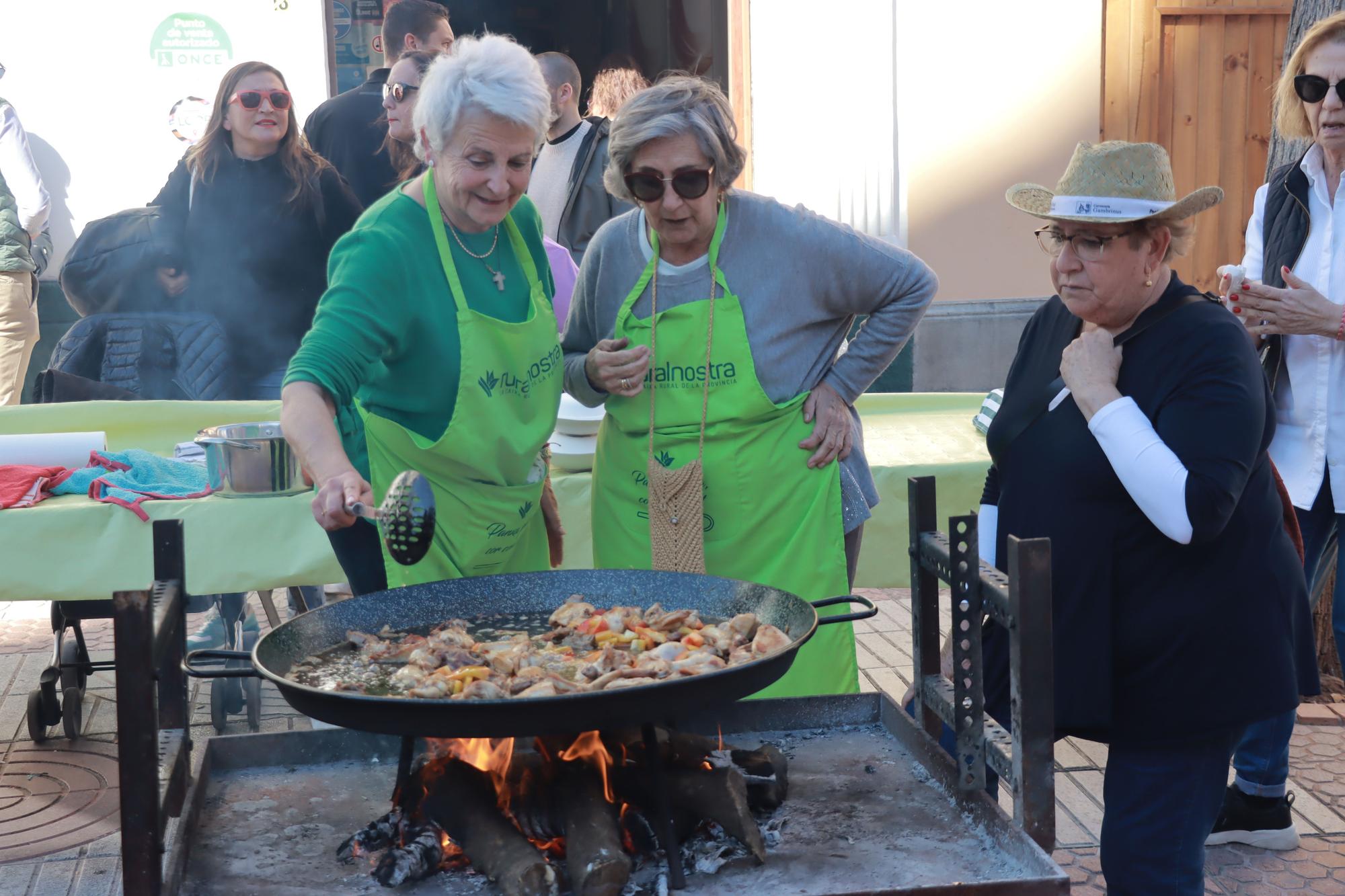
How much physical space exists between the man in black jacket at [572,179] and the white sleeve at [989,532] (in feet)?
10.9

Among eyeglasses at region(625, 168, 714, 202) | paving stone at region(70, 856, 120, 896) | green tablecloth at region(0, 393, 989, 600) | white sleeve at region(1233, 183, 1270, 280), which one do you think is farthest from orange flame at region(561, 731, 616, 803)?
white sleeve at region(1233, 183, 1270, 280)

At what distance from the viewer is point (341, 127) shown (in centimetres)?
584

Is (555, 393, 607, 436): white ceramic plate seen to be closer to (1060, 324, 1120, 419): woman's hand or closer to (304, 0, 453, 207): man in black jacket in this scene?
(1060, 324, 1120, 419): woman's hand

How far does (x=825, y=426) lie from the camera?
2.71 meters

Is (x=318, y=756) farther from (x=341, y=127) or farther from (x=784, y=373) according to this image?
(x=341, y=127)

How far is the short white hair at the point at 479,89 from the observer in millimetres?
2312

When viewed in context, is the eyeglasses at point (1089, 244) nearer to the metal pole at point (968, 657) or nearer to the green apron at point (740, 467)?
the metal pole at point (968, 657)

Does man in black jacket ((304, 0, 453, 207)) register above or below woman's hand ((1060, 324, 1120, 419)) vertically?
above

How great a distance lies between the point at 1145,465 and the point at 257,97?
3.92 meters

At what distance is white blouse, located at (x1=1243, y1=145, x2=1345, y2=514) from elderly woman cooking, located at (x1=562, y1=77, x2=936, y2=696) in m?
1.26

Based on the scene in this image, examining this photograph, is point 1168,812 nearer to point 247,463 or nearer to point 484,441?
point 484,441

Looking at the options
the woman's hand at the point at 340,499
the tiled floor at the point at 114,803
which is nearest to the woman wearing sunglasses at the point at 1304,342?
the tiled floor at the point at 114,803

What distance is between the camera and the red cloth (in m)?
3.32

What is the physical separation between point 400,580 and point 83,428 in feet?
7.52
